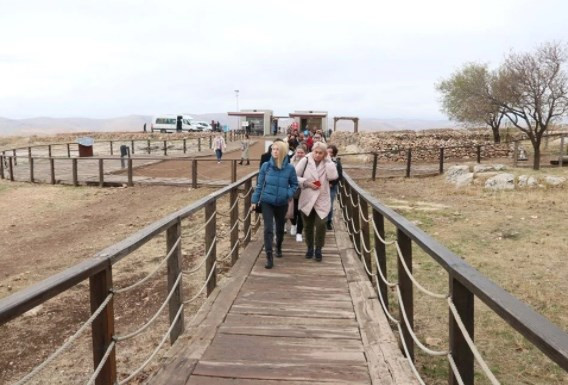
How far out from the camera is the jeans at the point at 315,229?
6.45m

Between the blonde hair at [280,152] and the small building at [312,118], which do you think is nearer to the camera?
the blonde hair at [280,152]

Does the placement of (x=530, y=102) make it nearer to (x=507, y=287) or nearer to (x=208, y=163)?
(x=208, y=163)

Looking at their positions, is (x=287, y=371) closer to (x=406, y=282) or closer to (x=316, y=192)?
(x=406, y=282)

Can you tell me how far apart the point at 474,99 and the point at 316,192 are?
1013 inches

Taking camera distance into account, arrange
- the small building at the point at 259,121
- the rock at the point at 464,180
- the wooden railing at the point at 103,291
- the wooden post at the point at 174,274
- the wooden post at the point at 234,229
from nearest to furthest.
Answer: the wooden railing at the point at 103,291 < the wooden post at the point at 174,274 < the wooden post at the point at 234,229 < the rock at the point at 464,180 < the small building at the point at 259,121

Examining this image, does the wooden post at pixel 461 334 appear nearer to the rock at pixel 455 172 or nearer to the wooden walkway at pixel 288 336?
the wooden walkway at pixel 288 336

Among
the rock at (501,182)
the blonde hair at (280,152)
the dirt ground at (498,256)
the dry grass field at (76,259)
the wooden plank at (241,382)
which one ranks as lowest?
the dry grass field at (76,259)

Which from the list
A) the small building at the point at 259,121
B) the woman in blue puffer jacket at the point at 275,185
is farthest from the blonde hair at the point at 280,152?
the small building at the point at 259,121

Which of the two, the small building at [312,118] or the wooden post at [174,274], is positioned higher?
the small building at [312,118]

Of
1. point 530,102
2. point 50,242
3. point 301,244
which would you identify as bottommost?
point 50,242

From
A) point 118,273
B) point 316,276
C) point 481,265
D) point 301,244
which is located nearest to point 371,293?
point 316,276

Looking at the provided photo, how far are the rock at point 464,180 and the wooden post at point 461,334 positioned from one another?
14166 mm

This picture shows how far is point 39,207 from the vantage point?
1418 centimetres

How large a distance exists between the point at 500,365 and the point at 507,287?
2431 mm
